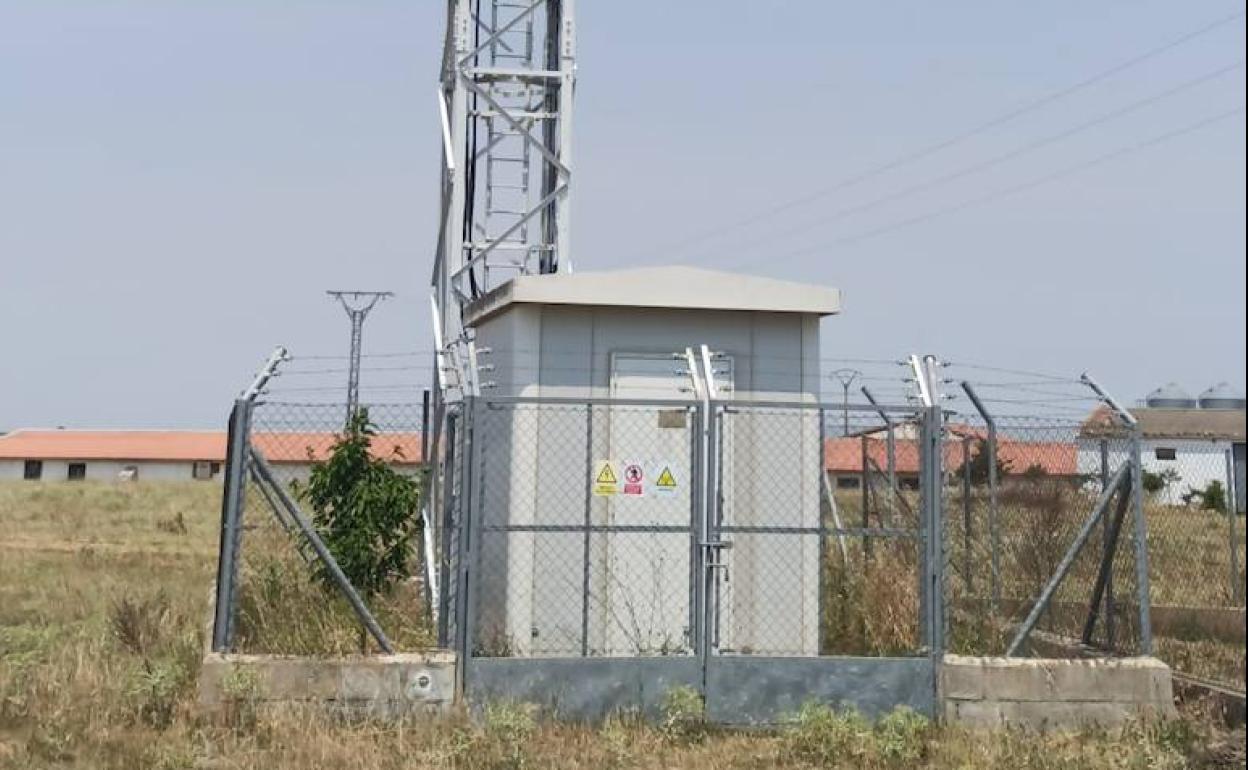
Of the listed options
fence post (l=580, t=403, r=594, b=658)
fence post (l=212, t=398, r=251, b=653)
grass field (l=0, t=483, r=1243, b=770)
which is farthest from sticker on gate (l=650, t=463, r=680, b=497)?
fence post (l=212, t=398, r=251, b=653)

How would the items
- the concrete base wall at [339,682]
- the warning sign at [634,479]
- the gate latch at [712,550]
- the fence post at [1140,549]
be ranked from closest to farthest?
the concrete base wall at [339,682] < the gate latch at [712,550] < the fence post at [1140,549] < the warning sign at [634,479]

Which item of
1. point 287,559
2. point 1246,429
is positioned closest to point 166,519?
point 287,559

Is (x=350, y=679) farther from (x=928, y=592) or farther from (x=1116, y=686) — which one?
(x=1116, y=686)

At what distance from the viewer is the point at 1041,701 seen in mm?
8891

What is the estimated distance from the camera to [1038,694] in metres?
8.89

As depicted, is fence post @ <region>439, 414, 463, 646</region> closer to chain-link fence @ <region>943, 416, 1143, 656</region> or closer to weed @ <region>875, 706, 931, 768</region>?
weed @ <region>875, 706, 931, 768</region>

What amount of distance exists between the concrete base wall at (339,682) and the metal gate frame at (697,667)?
21 cm

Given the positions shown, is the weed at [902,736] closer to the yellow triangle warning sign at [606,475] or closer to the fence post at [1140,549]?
the fence post at [1140,549]

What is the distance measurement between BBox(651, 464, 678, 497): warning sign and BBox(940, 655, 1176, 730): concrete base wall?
2322 millimetres

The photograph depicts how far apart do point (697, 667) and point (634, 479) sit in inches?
60.8

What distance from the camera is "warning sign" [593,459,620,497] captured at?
9.45m

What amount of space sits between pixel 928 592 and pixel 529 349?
3.46 meters

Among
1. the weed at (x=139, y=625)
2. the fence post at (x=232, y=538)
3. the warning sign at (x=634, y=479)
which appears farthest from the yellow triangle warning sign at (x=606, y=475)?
the weed at (x=139, y=625)

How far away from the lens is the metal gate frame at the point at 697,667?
28.3 ft
